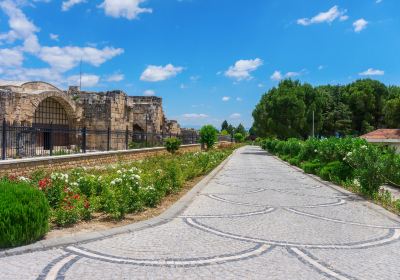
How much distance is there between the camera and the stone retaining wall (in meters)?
12.0

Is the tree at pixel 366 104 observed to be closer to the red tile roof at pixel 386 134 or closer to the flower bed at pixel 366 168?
the red tile roof at pixel 386 134

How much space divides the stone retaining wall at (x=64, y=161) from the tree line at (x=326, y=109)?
31074 millimetres

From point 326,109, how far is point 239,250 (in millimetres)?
60551

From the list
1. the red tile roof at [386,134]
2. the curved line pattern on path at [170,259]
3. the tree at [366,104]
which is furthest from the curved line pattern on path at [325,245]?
the tree at [366,104]

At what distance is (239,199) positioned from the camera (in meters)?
10.8

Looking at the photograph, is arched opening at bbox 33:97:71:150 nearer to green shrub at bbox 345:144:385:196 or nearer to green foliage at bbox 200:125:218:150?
green shrub at bbox 345:144:385:196

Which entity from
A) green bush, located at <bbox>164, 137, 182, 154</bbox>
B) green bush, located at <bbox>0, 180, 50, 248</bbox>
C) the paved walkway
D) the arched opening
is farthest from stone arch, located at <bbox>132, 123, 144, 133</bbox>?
green bush, located at <bbox>0, 180, 50, 248</bbox>

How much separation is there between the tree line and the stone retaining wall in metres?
31.1

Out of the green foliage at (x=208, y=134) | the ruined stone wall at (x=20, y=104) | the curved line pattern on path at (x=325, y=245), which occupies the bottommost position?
the curved line pattern on path at (x=325, y=245)

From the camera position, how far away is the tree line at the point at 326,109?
50875 millimetres

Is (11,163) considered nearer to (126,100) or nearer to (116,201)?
(116,201)

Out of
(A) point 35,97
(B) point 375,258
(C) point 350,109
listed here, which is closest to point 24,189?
(B) point 375,258

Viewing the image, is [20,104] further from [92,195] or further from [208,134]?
[208,134]

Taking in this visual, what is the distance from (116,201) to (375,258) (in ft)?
15.1
